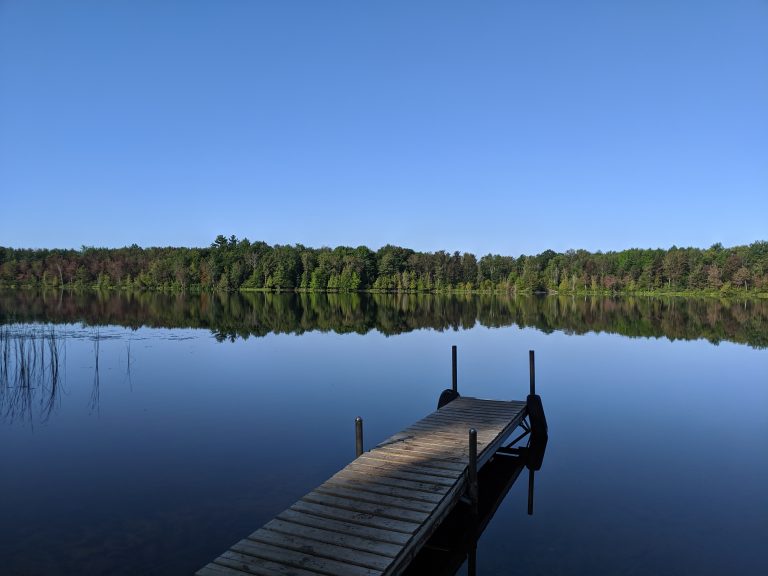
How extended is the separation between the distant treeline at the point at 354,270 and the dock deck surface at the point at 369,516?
106 m

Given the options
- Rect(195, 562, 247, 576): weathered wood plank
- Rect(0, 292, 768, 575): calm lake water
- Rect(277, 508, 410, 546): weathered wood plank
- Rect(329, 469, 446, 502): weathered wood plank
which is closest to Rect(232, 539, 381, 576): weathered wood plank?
Rect(195, 562, 247, 576): weathered wood plank

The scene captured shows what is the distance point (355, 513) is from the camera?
7.04 metres

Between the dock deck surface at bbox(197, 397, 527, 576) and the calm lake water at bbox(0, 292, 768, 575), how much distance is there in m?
1.39

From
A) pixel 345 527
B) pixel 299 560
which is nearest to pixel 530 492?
pixel 345 527

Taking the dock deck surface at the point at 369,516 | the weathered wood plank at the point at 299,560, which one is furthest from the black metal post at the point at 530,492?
the weathered wood plank at the point at 299,560

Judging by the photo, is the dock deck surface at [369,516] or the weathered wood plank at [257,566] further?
the dock deck surface at [369,516]

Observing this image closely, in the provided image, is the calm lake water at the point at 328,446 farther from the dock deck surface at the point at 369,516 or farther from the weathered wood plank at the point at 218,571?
the weathered wood plank at the point at 218,571

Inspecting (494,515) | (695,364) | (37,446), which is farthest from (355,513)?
(695,364)

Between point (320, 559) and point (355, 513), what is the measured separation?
1217mm

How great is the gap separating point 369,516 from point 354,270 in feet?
361

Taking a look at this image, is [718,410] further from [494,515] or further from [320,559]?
[320,559]

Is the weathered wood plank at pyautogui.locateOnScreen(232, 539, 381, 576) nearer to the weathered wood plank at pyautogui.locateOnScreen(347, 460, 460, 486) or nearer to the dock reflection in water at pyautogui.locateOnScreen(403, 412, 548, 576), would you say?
the dock reflection in water at pyautogui.locateOnScreen(403, 412, 548, 576)

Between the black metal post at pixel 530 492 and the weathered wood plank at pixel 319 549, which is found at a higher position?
the weathered wood plank at pixel 319 549

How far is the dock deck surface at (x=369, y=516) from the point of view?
5793 millimetres
